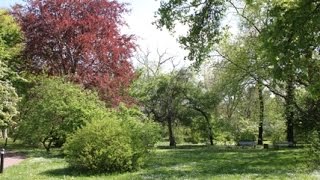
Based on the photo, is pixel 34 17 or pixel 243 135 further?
pixel 243 135

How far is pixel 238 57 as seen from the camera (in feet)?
108

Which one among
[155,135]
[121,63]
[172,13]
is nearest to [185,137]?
[121,63]

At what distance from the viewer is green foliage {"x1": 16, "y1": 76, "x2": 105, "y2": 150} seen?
84.4 ft

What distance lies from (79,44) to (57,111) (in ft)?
26.7

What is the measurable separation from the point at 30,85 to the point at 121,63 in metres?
9.19

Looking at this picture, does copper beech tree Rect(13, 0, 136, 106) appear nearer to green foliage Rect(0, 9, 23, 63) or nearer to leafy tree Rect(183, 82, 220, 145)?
green foliage Rect(0, 9, 23, 63)

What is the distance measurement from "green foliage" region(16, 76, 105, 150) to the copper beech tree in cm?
412

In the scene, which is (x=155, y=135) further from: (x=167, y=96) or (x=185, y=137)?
(x=185, y=137)

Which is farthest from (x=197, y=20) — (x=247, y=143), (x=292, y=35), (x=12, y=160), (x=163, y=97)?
(x=163, y=97)

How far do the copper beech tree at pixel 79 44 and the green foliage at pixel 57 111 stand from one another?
4116mm

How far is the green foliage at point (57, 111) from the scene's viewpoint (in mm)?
25719

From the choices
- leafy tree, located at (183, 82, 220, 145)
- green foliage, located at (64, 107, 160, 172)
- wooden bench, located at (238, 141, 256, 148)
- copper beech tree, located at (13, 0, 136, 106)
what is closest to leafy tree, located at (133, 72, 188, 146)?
leafy tree, located at (183, 82, 220, 145)

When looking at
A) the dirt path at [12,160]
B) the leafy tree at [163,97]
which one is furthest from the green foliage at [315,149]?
the leafy tree at [163,97]

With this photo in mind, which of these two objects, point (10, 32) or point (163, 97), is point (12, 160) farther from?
point (163, 97)
